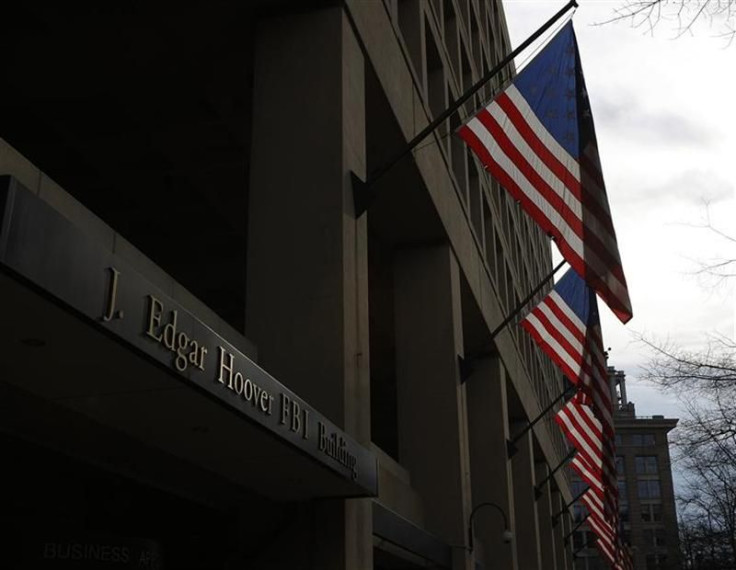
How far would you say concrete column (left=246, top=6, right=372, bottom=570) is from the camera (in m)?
10.3

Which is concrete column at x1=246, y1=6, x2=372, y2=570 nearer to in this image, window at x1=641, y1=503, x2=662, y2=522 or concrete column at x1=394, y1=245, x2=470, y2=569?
concrete column at x1=394, y1=245, x2=470, y2=569

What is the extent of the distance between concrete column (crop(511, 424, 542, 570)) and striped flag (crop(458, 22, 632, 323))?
18964 millimetres

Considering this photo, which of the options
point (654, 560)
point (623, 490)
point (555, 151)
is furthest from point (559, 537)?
point (623, 490)

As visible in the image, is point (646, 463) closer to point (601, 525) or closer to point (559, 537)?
point (559, 537)

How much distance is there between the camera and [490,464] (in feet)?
77.5

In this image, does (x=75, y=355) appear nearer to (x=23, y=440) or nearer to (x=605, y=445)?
(x=23, y=440)

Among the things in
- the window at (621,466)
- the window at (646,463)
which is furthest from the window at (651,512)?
the window at (646,463)

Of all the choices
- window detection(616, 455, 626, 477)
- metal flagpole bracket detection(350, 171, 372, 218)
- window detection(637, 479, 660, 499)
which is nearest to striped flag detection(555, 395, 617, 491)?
metal flagpole bracket detection(350, 171, 372, 218)

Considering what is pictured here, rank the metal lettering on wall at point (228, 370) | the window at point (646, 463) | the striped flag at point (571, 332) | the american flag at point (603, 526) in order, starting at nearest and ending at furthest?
the metal lettering on wall at point (228, 370), the striped flag at point (571, 332), the american flag at point (603, 526), the window at point (646, 463)

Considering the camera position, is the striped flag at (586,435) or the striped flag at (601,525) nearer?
the striped flag at (586,435)

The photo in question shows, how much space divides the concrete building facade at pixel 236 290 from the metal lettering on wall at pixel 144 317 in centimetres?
2

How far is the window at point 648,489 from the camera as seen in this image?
129 m

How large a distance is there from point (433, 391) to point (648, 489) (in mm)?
121415

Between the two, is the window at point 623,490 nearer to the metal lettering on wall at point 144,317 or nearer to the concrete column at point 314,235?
the concrete column at point 314,235
